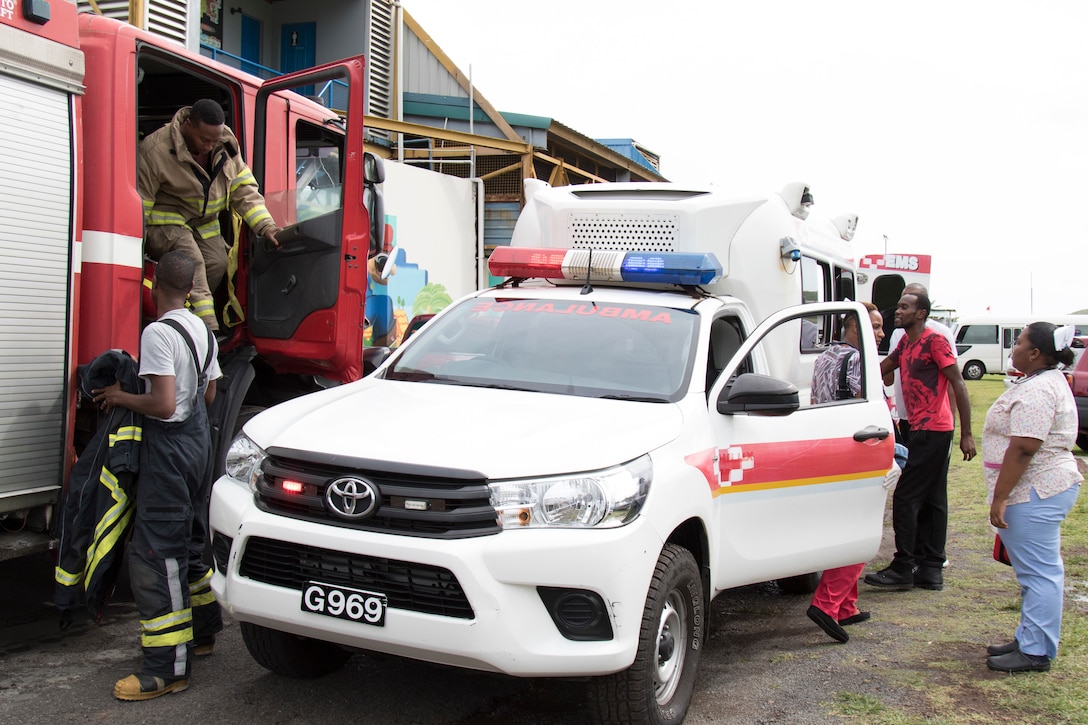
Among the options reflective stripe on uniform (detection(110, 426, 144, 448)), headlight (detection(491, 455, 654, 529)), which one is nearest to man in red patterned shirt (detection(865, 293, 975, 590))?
headlight (detection(491, 455, 654, 529))

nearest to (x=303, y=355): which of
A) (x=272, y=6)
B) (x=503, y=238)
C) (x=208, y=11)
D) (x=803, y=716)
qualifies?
(x=803, y=716)

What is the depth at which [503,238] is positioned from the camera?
12.9 meters

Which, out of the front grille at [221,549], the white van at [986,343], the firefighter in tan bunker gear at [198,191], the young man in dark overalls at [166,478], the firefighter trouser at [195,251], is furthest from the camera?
the white van at [986,343]

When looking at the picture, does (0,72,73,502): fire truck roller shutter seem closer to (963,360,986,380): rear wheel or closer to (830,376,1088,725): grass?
(830,376,1088,725): grass

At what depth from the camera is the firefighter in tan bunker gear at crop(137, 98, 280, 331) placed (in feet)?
16.7

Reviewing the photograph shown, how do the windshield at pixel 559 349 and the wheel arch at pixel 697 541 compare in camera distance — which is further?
the windshield at pixel 559 349

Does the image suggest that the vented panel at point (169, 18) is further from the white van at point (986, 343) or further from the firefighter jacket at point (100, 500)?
the white van at point (986, 343)

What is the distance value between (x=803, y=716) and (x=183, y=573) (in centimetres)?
264

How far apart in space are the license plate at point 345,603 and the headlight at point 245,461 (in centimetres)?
52

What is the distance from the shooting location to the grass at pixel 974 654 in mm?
4020

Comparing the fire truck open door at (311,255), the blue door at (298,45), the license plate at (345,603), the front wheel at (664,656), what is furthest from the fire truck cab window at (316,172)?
the blue door at (298,45)

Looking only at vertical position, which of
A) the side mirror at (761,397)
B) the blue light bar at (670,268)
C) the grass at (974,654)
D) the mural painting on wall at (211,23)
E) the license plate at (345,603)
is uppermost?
the mural painting on wall at (211,23)

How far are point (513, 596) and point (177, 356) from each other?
183 centimetres

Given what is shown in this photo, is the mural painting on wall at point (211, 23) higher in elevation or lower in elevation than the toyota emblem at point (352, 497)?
higher
